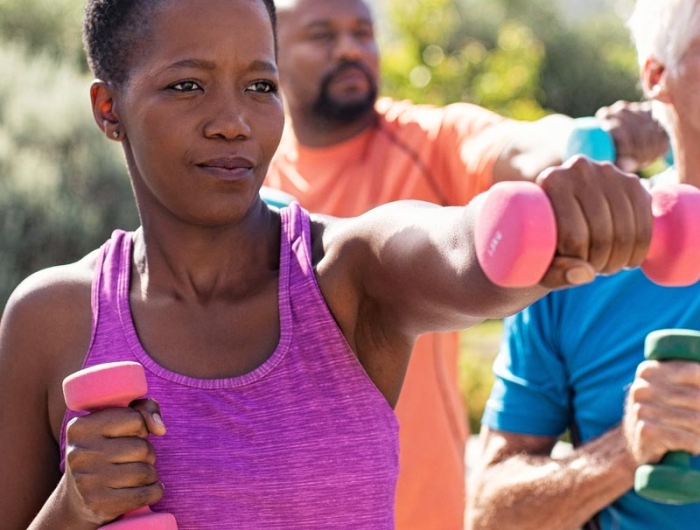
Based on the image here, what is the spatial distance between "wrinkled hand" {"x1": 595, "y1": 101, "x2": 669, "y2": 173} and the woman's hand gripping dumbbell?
184 centimetres

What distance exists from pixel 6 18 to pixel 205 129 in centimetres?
827

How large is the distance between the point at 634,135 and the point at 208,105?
5.10 ft

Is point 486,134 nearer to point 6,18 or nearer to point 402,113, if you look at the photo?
point 402,113

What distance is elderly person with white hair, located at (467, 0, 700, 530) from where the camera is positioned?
249cm

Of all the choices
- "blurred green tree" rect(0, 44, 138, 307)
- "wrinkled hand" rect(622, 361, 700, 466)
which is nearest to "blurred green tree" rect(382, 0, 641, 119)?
"blurred green tree" rect(0, 44, 138, 307)

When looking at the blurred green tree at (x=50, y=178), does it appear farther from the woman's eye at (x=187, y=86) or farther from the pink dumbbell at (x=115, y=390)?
the pink dumbbell at (x=115, y=390)

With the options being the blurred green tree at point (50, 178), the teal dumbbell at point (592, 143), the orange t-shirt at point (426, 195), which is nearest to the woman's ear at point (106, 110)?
the teal dumbbell at point (592, 143)

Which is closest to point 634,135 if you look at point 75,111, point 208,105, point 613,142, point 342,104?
point 613,142

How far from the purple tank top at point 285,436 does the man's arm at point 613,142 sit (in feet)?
4.67

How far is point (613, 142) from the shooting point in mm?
3145

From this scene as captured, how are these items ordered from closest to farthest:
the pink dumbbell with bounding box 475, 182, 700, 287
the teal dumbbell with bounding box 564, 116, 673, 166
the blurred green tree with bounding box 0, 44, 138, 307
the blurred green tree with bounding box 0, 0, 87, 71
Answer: the pink dumbbell with bounding box 475, 182, 700, 287
the teal dumbbell with bounding box 564, 116, 673, 166
the blurred green tree with bounding box 0, 44, 138, 307
the blurred green tree with bounding box 0, 0, 87, 71

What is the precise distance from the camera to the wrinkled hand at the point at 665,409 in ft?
7.27

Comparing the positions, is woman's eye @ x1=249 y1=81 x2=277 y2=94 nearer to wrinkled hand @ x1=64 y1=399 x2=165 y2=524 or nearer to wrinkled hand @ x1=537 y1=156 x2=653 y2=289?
wrinkled hand @ x1=64 y1=399 x2=165 y2=524

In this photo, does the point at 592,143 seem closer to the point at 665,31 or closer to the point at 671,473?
the point at 665,31
